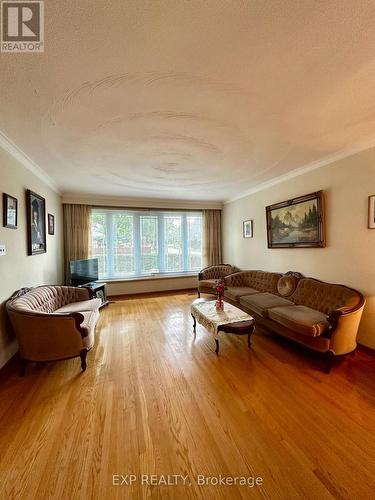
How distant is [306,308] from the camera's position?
10.0 feet

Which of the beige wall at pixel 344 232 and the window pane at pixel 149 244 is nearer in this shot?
Result: the beige wall at pixel 344 232

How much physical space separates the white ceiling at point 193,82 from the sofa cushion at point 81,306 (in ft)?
7.67

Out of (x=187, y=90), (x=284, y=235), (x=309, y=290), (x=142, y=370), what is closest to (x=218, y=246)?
(x=284, y=235)

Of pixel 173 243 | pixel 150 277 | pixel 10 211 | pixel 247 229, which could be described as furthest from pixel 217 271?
pixel 10 211

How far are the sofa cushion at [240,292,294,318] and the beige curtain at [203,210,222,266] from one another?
261cm

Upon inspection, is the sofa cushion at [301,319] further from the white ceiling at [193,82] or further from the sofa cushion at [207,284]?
the white ceiling at [193,82]

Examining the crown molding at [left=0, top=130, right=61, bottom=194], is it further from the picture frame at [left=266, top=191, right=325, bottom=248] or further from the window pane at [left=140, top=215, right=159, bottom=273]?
the picture frame at [left=266, top=191, right=325, bottom=248]

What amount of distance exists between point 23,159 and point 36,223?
100cm

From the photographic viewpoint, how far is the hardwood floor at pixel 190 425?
4.14 ft

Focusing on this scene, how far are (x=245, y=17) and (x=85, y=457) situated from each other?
301 centimetres

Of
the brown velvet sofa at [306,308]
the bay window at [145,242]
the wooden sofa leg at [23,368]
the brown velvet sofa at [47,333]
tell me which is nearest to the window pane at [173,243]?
the bay window at [145,242]

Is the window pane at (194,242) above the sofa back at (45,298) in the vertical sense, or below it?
above

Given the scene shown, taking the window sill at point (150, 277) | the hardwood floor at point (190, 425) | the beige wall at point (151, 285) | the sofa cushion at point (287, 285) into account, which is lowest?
the hardwood floor at point (190, 425)

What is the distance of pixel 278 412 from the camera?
5.88 ft
